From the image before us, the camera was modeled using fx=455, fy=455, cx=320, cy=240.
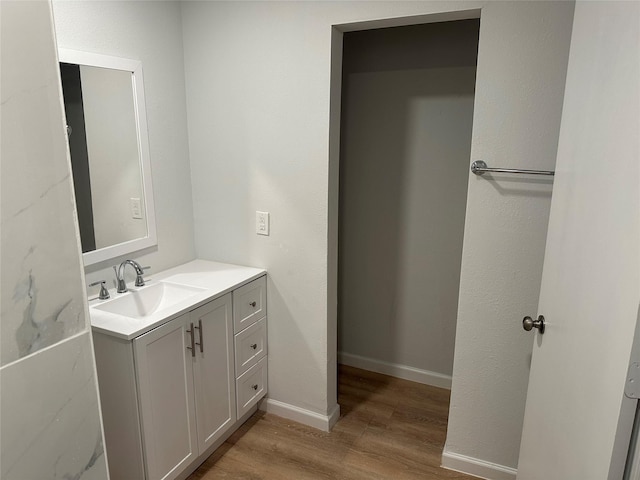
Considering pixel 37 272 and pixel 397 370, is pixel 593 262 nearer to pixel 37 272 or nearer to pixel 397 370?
pixel 37 272

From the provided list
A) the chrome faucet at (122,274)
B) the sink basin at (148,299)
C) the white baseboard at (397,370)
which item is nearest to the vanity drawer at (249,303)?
the sink basin at (148,299)

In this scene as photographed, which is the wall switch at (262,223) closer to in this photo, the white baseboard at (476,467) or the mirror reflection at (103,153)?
the mirror reflection at (103,153)

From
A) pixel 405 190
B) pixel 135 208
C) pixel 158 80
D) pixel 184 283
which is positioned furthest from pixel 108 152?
pixel 405 190

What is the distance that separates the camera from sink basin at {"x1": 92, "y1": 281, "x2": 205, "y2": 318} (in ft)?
6.57

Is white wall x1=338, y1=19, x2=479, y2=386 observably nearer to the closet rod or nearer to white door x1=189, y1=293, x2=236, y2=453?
the closet rod

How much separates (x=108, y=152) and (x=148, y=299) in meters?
0.69

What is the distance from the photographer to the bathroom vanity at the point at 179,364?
1733 millimetres

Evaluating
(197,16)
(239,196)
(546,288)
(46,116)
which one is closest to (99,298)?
(239,196)

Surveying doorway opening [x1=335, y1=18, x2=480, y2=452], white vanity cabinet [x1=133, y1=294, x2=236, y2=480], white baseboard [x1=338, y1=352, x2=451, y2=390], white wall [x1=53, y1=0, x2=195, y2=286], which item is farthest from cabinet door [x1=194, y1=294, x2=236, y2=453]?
white baseboard [x1=338, y1=352, x2=451, y2=390]

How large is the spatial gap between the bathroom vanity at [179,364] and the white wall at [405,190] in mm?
833

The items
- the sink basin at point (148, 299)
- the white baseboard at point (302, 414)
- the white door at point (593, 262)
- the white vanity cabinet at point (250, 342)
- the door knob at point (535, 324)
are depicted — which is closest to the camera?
the white door at point (593, 262)

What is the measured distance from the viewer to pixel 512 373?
1975 millimetres

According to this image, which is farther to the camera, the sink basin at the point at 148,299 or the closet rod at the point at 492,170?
the sink basin at the point at 148,299

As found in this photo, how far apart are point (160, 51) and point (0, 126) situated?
1.58 metres
